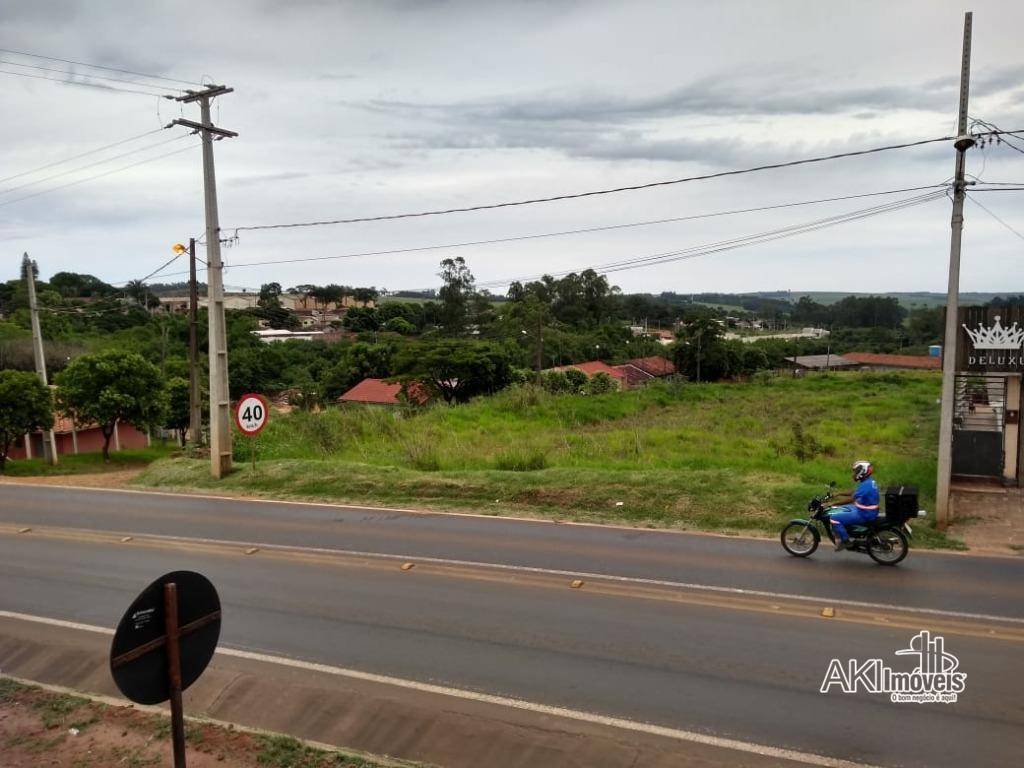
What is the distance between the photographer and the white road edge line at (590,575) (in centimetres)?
899

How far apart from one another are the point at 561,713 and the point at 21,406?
26.1 metres

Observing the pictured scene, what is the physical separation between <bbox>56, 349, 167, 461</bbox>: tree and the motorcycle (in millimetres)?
24775

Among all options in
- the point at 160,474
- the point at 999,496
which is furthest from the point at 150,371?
the point at 999,496

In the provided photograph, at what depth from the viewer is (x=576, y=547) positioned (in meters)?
12.1

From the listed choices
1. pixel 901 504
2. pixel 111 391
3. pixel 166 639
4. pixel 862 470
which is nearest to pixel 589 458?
pixel 862 470

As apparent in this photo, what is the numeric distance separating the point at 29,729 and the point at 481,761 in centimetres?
393

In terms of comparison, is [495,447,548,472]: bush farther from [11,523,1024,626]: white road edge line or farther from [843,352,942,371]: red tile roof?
[843,352,942,371]: red tile roof

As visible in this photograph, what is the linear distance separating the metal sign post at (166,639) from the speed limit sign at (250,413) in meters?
13.0

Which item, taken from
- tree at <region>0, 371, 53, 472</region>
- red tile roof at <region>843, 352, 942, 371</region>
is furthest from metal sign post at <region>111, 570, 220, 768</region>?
red tile roof at <region>843, 352, 942, 371</region>

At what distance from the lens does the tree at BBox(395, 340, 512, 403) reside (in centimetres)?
4456

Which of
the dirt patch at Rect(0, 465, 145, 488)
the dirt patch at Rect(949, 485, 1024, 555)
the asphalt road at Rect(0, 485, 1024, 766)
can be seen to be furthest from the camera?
the dirt patch at Rect(0, 465, 145, 488)

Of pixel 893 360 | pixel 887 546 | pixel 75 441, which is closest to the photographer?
pixel 887 546

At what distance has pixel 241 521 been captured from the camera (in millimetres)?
14359

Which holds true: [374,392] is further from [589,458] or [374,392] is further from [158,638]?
[158,638]
